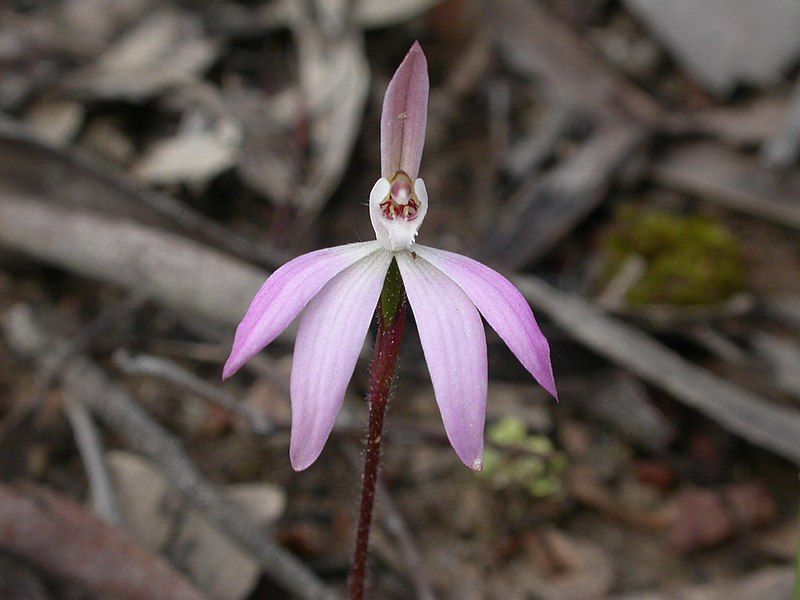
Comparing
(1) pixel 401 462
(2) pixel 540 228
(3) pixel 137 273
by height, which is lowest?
(1) pixel 401 462

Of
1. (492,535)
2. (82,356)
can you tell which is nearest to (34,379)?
Result: (82,356)

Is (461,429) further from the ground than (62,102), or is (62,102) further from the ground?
(62,102)

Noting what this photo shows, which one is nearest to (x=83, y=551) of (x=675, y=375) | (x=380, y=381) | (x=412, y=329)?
(x=380, y=381)

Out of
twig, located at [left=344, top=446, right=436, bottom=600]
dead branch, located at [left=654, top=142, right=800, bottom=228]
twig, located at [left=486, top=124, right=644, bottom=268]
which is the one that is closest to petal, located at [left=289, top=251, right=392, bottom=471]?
twig, located at [left=344, top=446, right=436, bottom=600]

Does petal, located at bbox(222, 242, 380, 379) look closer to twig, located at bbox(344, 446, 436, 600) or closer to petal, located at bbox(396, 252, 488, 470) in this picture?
petal, located at bbox(396, 252, 488, 470)

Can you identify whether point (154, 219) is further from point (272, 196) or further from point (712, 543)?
point (712, 543)

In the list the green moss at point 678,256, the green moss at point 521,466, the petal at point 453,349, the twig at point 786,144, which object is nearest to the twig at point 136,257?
the green moss at point 521,466
